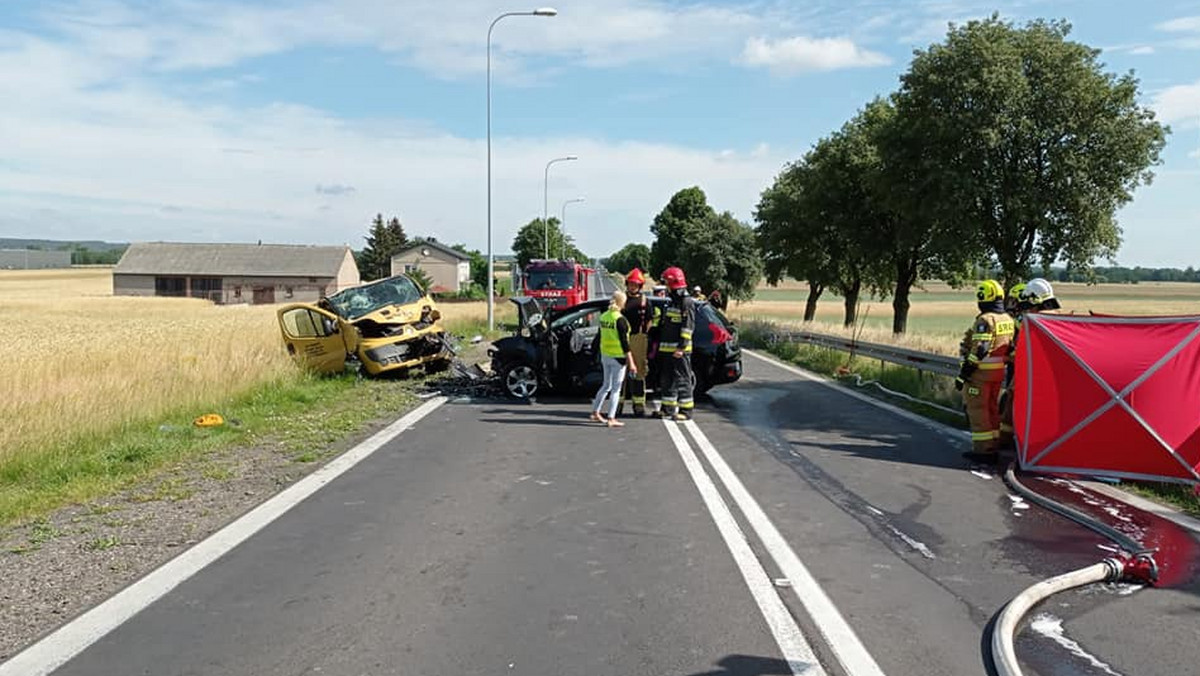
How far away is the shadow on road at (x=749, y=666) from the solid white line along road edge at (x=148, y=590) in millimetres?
2865

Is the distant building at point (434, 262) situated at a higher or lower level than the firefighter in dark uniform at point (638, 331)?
higher

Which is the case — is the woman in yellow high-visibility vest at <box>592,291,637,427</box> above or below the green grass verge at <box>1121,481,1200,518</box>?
above

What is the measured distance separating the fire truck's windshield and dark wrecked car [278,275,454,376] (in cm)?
1684

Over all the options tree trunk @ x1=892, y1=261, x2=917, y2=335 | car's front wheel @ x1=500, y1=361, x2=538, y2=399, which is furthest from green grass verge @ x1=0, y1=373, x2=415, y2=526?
tree trunk @ x1=892, y1=261, x2=917, y2=335

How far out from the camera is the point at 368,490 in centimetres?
751

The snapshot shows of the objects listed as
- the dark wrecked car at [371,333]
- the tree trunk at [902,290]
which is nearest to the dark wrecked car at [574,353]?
the dark wrecked car at [371,333]

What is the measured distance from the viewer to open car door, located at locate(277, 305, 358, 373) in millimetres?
15828

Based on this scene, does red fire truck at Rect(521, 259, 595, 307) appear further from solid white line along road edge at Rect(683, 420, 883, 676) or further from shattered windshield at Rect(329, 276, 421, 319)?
solid white line along road edge at Rect(683, 420, 883, 676)

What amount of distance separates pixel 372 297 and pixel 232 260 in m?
74.5

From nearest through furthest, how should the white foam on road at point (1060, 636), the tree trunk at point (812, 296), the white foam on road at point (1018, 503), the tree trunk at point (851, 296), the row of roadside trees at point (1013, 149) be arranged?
the white foam on road at point (1060, 636)
the white foam on road at point (1018, 503)
the row of roadside trees at point (1013, 149)
the tree trunk at point (851, 296)
the tree trunk at point (812, 296)

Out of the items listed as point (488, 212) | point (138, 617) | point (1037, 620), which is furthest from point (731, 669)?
point (488, 212)

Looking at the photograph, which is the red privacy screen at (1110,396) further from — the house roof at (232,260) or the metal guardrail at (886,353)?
the house roof at (232,260)

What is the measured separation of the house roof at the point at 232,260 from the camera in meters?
82.4

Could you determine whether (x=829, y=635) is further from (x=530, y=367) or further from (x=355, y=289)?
(x=355, y=289)
